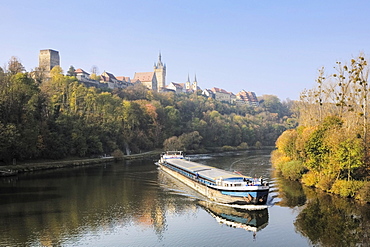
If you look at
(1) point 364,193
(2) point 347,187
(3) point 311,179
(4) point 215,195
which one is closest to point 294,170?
(3) point 311,179

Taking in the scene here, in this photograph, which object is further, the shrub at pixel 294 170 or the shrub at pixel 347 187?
the shrub at pixel 294 170

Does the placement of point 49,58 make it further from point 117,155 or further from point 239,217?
point 239,217

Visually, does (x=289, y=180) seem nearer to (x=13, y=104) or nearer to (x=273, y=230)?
(x=273, y=230)

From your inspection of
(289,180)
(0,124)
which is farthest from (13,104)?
(289,180)

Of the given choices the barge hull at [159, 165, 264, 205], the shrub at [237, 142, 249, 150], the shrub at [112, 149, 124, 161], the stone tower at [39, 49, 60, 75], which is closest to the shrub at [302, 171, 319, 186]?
the barge hull at [159, 165, 264, 205]

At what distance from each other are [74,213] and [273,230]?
48.3ft

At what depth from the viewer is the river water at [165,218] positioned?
71.6ft

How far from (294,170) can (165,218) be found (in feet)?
67.6

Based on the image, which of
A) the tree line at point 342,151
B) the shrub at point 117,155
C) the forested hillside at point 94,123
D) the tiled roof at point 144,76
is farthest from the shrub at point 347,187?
the tiled roof at point 144,76

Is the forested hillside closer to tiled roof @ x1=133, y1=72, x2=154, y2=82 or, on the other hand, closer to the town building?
the town building

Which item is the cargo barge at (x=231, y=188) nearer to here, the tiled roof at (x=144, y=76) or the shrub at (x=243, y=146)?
the shrub at (x=243, y=146)

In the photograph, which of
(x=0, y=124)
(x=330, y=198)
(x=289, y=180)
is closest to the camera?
(x=330, y=198)

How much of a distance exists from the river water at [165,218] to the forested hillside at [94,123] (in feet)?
57.3

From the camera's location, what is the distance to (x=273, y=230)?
2405 cm
